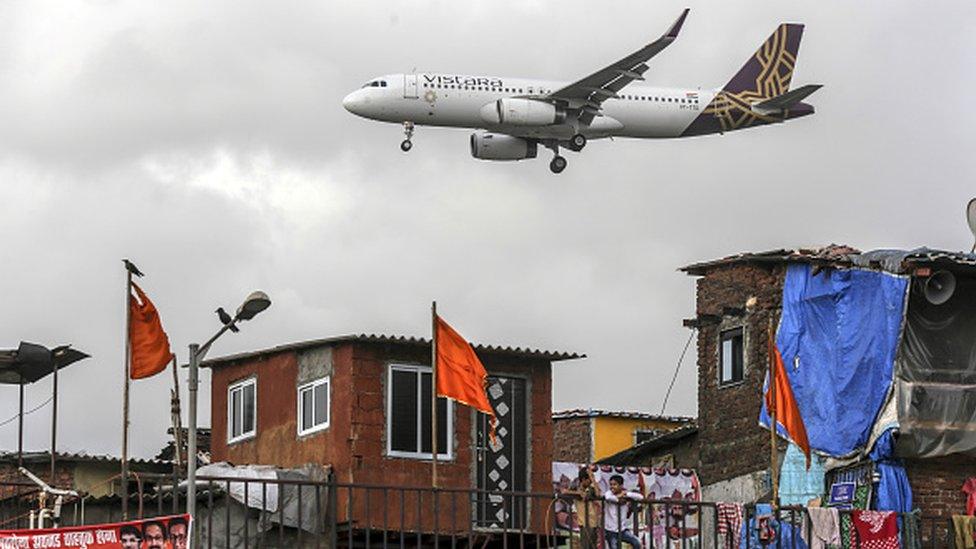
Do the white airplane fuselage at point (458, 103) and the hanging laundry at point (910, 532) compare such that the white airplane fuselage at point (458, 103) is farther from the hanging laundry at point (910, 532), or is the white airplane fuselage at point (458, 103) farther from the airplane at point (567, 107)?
the hanging laundry at point (910, 532)

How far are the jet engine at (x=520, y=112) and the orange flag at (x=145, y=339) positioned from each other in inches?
1402

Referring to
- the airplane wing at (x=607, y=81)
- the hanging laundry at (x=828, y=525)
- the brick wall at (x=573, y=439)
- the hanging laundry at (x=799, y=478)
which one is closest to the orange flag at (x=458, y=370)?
the hanging laundry at (x=828, y=525)

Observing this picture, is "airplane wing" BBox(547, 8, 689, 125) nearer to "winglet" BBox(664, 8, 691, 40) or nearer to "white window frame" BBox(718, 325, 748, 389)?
"winglet" BBox(664, 8, 691, 40)

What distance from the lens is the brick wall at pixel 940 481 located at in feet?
126

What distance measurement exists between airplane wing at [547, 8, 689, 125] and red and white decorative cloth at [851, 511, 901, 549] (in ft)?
97.4

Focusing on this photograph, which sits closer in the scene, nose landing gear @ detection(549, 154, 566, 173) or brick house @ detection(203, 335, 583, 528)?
brick house @ detection(203, 335, 583, 528)

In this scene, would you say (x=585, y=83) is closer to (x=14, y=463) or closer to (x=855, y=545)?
(x=14, y=463)

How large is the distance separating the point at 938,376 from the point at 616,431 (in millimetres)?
12453

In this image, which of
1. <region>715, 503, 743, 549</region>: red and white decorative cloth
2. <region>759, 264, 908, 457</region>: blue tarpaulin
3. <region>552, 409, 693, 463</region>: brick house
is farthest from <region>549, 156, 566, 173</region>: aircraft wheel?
<region>715, 503, 743, 549</region>: red and white decorative cloth

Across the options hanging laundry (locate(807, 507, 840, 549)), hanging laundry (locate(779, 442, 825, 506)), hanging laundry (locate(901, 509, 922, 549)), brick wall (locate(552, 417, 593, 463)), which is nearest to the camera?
hanging laundry (locate(807, 507, 840, 549))

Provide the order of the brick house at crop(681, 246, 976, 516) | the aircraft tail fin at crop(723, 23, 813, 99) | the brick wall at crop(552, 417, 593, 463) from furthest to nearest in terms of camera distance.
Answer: the aircraft tail fin at crop(723, 23, 813, 99) → the brick wall at crop(552, 417, 593, 463) → the brick house at crop(681, 246, 976, 516)

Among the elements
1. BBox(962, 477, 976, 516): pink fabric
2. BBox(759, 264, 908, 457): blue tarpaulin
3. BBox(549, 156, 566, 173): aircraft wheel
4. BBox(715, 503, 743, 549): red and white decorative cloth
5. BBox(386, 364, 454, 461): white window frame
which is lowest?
BBox(715, 503, 743, 549): red and white decorative cloth

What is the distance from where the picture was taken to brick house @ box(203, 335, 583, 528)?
32062 millimetres

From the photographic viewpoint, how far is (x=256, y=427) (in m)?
34.4
